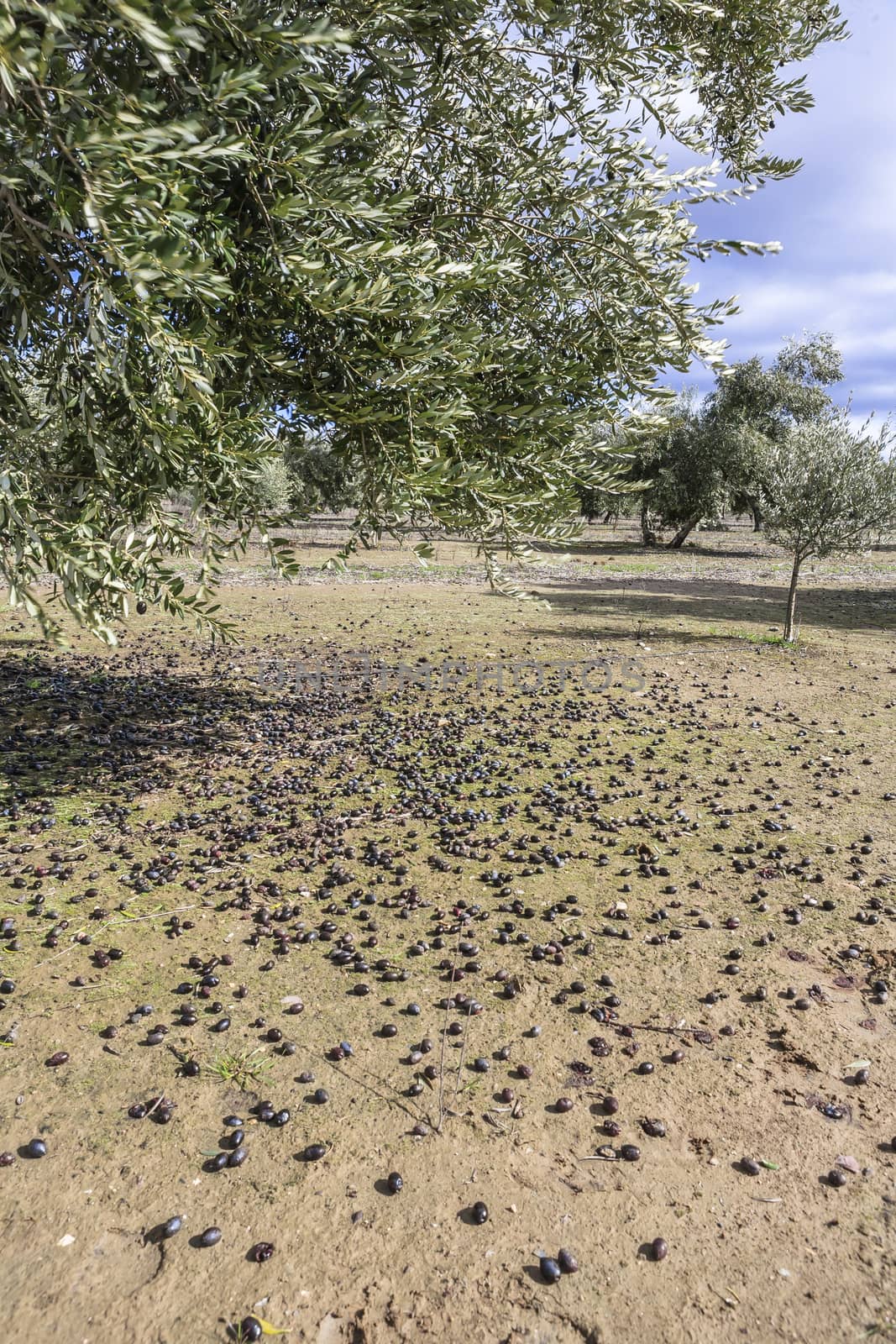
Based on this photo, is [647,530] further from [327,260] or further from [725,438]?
[327,260]

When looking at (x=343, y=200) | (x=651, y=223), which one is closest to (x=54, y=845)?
(x=343, y=200)

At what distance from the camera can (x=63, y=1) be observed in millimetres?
3205

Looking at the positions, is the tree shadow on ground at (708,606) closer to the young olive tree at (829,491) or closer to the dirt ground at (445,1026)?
the young olive tree at (829,491)

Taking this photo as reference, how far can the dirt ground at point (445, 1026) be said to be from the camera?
3.48 meters

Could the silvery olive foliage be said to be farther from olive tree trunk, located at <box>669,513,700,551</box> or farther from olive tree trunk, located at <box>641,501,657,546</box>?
olive tree trunk, located at <box>641,501,657,546</box>

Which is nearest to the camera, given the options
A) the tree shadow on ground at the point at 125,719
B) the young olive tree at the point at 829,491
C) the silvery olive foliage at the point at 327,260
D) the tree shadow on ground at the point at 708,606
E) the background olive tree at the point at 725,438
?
the silvery olive foliage at the point at 327,260

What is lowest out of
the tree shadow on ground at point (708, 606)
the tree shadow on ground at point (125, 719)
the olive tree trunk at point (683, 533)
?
the tree shadow on ground at point (125, 719)

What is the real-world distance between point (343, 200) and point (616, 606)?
72.0ft

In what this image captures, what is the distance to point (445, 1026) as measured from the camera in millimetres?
5258

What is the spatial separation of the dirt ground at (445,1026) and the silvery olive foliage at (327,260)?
1.94 meters

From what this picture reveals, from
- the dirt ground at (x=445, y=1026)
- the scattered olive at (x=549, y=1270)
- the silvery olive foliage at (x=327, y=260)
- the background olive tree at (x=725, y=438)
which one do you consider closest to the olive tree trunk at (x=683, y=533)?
the background olive tree at (x=725, y=438)

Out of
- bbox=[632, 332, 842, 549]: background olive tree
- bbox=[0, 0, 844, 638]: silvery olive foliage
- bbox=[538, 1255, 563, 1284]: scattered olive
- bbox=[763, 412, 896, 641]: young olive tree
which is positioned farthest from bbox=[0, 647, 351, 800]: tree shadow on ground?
bbox=[632, 332, 842, 549]: background olive tree

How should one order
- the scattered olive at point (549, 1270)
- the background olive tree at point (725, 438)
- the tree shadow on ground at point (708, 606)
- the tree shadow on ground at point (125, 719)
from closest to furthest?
1. the scattered olive at point (549, 1270)
2. the tree shadow on ground at point (125, 719)
3. the tree shadow on ground at point (708, 606)
4. the background olive tree at point (725, 438)

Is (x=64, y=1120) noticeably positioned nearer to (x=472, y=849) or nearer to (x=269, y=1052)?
(x=269, y=1052)
